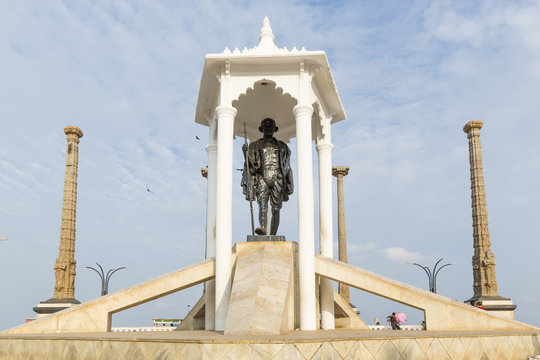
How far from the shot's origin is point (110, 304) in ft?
37.8

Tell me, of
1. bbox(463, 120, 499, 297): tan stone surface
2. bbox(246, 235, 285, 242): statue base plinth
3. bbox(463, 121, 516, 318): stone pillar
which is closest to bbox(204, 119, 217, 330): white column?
bbox(246, 235, 285, 242): statue base plinth

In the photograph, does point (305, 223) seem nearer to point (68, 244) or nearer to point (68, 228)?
point (68, 244)

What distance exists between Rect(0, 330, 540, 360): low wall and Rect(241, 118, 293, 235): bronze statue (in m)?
5.67

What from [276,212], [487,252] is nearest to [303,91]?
[276,212]

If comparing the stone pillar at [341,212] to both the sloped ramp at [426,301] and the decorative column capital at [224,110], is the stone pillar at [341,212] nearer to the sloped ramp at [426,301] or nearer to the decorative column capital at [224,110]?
the sloped ramp at [426,301]

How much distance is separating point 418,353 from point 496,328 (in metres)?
3.11

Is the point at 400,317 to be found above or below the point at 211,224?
below

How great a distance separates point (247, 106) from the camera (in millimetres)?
15055

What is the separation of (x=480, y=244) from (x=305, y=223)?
82.5 feet

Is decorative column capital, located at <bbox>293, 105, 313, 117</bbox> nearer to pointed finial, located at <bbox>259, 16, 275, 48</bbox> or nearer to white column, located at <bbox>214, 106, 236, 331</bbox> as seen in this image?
white column, located at <bbox>214, 106, 236, 331</bbox>

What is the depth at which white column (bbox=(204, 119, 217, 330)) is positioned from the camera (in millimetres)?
12836

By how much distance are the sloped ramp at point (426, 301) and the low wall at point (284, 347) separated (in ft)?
2.67

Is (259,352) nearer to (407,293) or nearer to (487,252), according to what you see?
(407,293)

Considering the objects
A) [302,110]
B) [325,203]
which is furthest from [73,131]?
[302,110]
